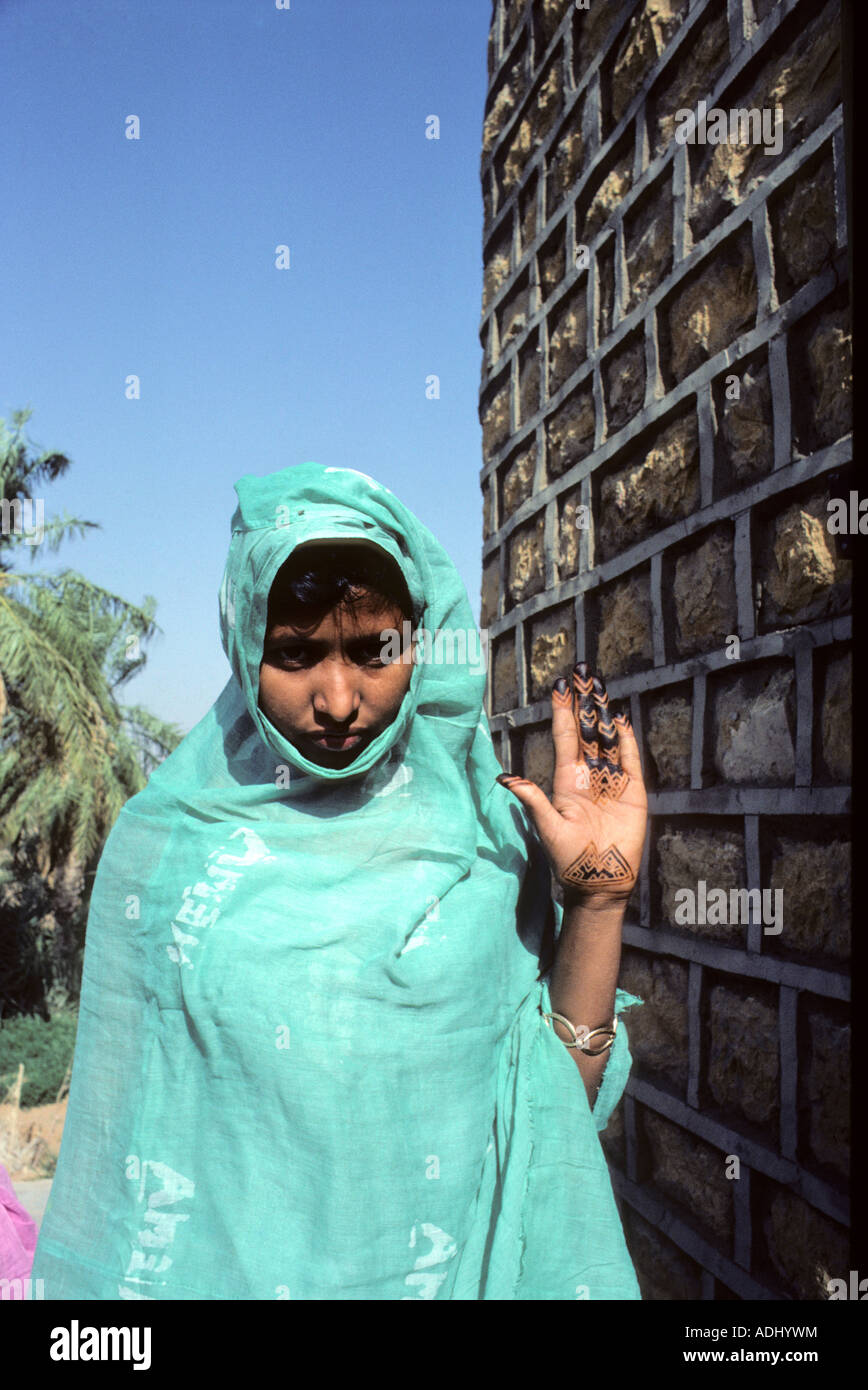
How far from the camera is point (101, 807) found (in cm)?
884

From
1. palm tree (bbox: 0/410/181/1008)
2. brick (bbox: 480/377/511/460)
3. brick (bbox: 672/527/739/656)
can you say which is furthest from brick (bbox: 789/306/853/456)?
palm tree (bbox: 0/410/181/1008)

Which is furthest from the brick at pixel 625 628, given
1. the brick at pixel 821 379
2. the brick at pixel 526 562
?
the brick at pixel 821 379

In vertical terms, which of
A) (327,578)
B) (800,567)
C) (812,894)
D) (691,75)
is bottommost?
(812,894)

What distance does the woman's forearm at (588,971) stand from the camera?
1.36 meters

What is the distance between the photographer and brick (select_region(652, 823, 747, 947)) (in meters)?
1.96

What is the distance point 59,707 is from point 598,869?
→ 7.68 meters

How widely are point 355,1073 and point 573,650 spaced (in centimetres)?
170

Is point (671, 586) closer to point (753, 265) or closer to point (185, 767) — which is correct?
point (753, 265)

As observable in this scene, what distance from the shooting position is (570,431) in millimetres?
2824

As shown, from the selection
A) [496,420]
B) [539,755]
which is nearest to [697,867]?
[539,755]

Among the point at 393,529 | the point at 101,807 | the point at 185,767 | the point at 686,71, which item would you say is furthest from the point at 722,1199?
the point at 101,807

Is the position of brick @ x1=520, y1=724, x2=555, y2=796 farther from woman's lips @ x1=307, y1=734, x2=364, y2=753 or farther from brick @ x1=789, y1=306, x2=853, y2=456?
woman's lips @ x1=307, y1=734, x2=364, y2=753

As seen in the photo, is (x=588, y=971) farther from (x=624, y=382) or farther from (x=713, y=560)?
(x=624, y=382)

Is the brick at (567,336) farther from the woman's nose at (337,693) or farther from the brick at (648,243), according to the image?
the woman's nose at (337,693)
